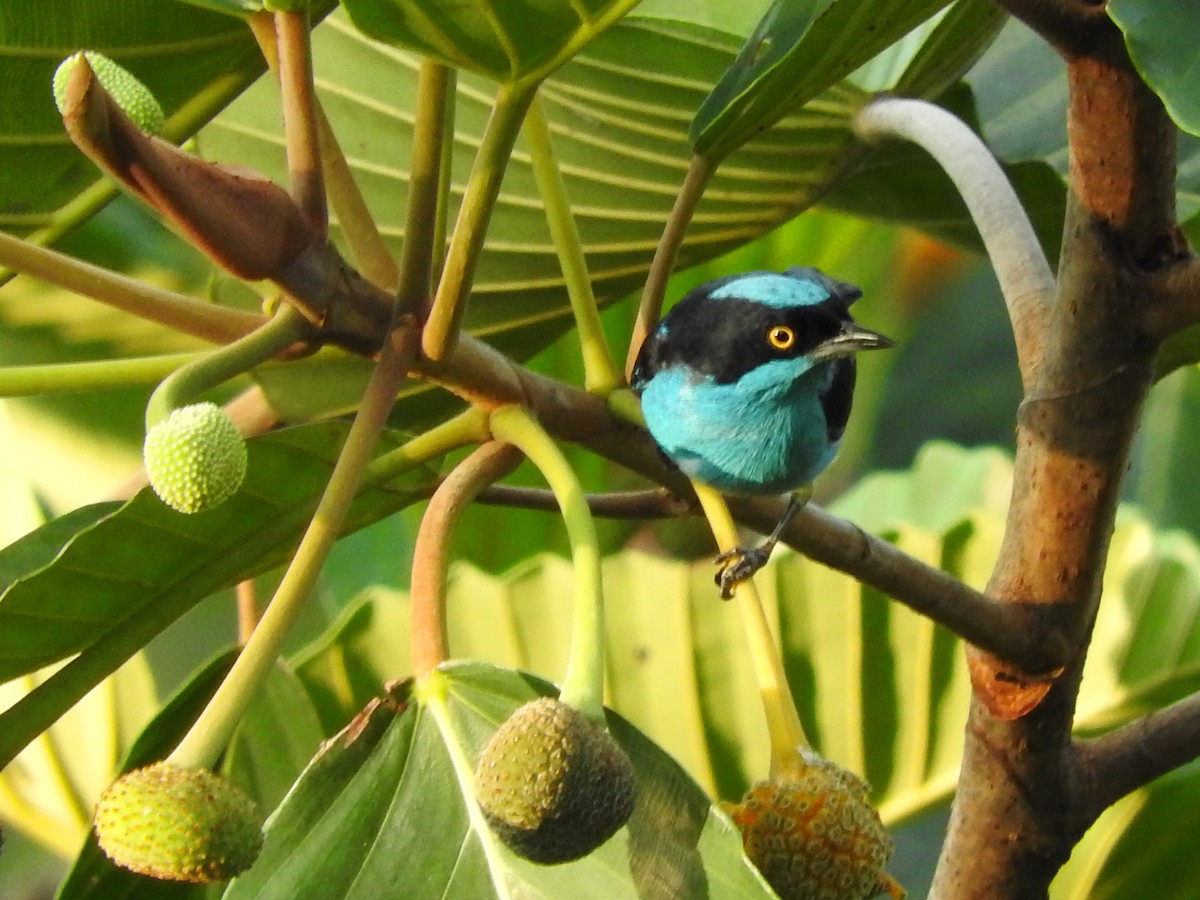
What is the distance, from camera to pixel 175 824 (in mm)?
672

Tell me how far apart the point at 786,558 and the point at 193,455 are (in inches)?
42.2

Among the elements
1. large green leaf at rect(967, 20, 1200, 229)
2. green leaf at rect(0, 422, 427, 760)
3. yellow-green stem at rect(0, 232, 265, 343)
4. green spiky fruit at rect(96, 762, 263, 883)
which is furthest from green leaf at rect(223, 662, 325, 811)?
large green leaf at rect(967, 20, 1200, 229)

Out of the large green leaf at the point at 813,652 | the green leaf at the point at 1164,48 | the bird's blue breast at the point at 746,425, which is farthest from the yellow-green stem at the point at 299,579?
the large green leaf at the point at 813,652

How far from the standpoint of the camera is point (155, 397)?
2.31ft

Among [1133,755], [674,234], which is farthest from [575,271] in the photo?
[1133,755]

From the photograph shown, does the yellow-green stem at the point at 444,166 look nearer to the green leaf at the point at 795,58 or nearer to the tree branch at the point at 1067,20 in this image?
the green leaf at the point at 795,58

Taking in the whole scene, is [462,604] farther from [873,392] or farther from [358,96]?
[873,392]

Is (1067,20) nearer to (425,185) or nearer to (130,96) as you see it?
(425,185)

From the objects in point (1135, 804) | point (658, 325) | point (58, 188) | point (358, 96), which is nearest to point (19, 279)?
point (358, 96)

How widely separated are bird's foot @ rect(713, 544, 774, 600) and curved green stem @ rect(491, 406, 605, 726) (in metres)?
0.16

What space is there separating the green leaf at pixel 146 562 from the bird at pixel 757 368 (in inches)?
9.5

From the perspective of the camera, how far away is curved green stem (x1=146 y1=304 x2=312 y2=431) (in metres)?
0.71

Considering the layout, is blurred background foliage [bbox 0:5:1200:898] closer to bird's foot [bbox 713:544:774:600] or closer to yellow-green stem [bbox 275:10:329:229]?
yellow-green stem [bbox 275:10:329:229]

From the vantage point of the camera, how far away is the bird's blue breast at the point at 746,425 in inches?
42.5
